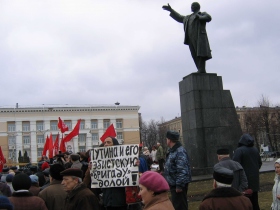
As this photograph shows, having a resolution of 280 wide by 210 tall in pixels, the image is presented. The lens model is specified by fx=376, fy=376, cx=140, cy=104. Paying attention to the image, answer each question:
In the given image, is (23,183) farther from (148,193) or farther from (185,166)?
(185,166)

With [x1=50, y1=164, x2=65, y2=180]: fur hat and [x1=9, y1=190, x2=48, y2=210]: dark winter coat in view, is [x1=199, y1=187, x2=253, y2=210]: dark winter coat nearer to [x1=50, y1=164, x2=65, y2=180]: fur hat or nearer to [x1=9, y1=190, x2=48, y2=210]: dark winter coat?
[x1=9, y1=190, x2=48, y2=210]: dark winter coat

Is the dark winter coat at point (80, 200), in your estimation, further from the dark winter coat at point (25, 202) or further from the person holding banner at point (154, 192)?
the person holding banner at point (154, 192)

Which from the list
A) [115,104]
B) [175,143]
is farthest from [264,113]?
[175,143]

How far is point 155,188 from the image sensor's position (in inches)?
142

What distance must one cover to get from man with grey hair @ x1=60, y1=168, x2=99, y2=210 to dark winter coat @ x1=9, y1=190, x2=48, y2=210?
1.36 ft

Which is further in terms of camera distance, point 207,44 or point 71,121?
point 71,121

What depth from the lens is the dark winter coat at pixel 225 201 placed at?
3738mm

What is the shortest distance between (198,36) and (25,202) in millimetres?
10598

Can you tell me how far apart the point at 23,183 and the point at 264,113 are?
2055 inches

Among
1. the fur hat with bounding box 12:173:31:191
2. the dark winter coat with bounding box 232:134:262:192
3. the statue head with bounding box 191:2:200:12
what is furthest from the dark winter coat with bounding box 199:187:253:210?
the statue head with bounding box 191:2:200:12

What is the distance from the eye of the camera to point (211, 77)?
1414 cm

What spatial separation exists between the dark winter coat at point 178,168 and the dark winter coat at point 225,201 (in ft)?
8.63

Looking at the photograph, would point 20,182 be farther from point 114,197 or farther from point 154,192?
point 154,192

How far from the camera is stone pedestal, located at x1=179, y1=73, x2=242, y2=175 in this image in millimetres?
13242
